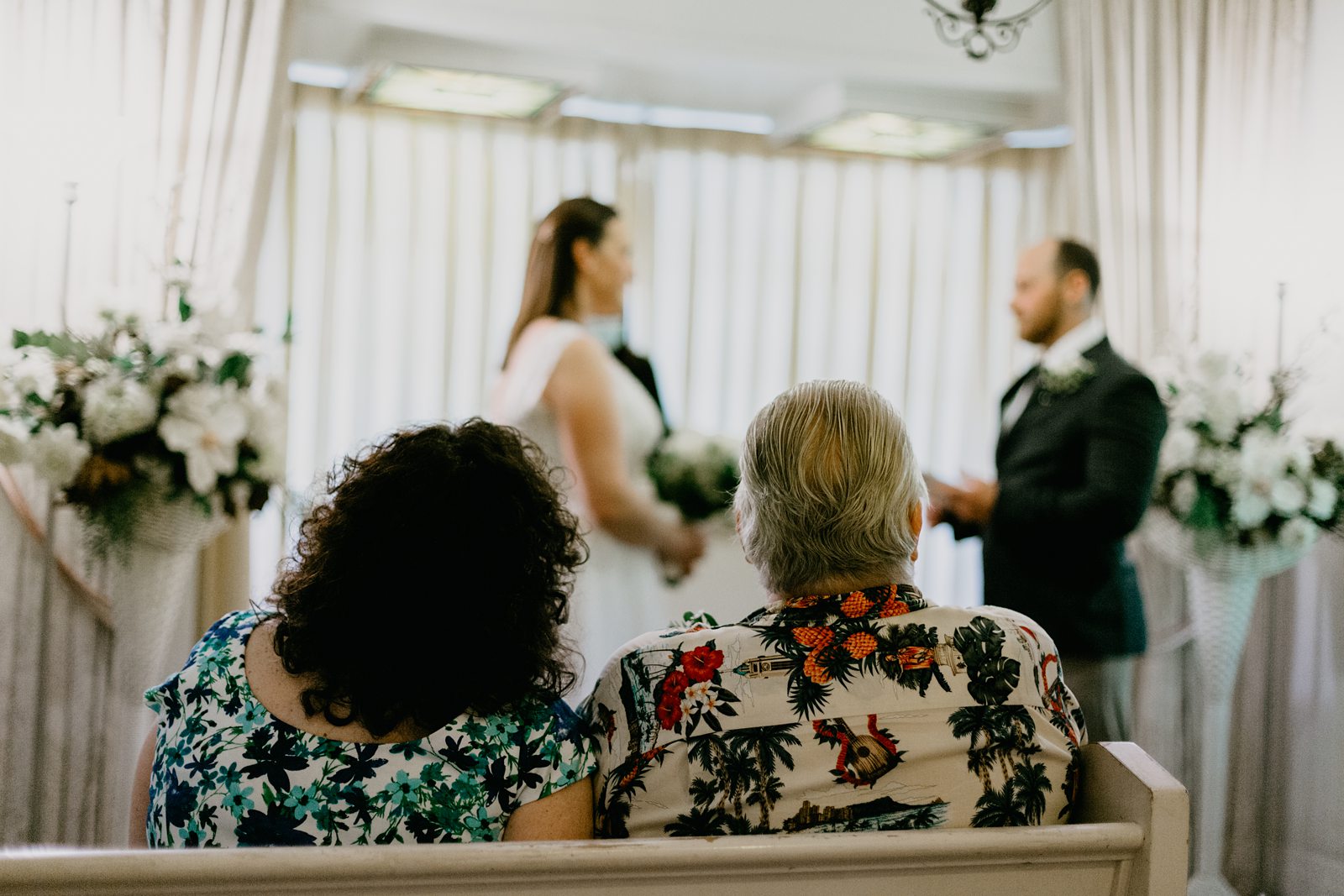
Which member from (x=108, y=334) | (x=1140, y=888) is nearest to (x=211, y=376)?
(x=108, y=334)

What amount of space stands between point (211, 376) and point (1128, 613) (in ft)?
7.69

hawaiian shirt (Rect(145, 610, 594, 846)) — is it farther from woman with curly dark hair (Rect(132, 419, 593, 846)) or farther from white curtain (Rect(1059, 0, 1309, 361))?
white curtain (Rect(1059, 0, 1309, 361))

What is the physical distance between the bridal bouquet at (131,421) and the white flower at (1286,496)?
2.60m

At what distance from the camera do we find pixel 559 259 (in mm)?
3584

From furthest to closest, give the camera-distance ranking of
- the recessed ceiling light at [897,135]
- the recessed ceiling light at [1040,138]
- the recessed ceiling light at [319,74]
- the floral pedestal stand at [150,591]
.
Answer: the recessed ceiling light at [1040,138] < the recessed ceiling light at [897,135] < the recessed ceiling light at [319,74] < the floral pedestal stand at [150,591]

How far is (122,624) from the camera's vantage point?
2787 mm

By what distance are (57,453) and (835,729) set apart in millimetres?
1848

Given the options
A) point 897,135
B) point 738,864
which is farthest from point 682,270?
point 738,864

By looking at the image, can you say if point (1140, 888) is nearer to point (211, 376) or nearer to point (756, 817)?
point (756, 817)

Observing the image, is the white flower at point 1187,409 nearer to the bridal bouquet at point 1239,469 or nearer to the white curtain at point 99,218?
the bridal bouquet at point 1239,469

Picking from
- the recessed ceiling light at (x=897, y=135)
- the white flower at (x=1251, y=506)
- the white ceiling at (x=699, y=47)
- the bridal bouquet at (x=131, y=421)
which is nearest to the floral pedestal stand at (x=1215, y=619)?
the white flower at (x=1251, y=506)

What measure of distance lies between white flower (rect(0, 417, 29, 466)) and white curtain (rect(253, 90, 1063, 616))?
4.96 feet

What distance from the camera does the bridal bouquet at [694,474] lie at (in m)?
3.45

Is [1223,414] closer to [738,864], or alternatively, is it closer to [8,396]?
[738,864]
